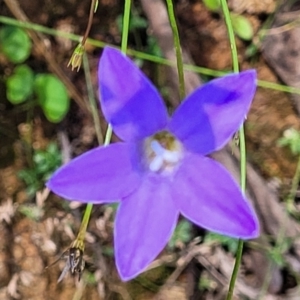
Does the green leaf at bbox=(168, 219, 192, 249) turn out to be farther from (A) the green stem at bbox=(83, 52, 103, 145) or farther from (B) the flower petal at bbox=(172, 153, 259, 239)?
(B) the flower petal at bbox=(172, 153, 259, 239)

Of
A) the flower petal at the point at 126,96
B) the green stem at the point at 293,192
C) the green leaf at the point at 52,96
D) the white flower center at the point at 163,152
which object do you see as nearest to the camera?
the flower petal at the point at 126,96

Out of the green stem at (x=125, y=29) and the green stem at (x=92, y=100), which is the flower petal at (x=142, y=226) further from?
the green stem at (x=92, y=100)

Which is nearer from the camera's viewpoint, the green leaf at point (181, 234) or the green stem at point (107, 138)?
the green stem at point (107, 138)

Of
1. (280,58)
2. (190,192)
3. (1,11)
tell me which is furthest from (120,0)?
(190,192)

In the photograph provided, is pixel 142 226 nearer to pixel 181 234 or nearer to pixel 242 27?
pixel 181 234

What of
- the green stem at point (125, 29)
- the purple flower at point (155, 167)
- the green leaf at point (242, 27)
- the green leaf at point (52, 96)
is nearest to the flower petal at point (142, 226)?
the purple flower at point (155, 167)

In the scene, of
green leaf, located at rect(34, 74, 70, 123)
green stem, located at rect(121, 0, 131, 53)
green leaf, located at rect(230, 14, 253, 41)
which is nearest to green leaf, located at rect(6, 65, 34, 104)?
green leaf, located at rect(34, 74, 70, 123)

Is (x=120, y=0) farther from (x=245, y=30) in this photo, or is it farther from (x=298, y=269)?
(x=298, y=269)
